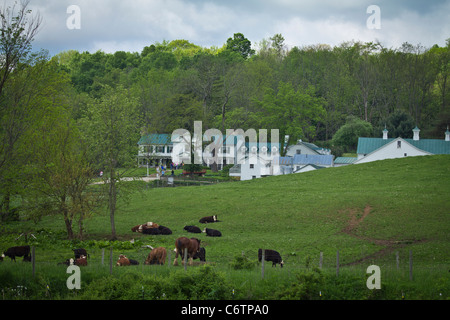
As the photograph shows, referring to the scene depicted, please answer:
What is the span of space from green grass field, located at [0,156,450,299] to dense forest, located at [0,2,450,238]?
13.1 ft

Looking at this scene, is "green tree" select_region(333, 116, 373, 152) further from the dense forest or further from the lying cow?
the lying cow

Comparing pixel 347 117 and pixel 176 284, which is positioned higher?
pixel 347 117

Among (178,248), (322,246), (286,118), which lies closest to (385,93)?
(286,118)

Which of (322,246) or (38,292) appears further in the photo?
(322,246)

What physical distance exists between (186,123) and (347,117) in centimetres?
3911

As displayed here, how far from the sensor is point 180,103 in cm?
9962

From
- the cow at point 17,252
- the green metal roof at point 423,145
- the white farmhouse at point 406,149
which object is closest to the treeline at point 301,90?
the green metal roof at point 423,145

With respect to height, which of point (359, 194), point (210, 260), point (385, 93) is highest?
point (385, 93)

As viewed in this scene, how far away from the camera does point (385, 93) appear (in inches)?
4803

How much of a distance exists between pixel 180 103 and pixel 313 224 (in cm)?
6712

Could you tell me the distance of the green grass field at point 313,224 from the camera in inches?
874

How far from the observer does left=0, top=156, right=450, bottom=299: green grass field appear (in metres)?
22.2

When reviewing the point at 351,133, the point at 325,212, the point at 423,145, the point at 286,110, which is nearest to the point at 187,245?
the point at 325,212
